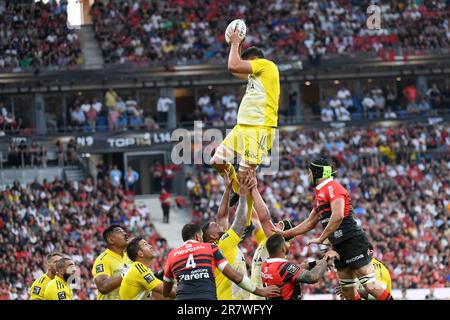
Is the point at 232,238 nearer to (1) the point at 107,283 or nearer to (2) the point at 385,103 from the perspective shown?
(1) the point at 107,283

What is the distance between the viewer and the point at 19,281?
27656 mm

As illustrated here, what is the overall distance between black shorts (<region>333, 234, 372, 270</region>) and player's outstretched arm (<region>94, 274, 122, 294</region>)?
2.58 metres

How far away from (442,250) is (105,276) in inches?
817

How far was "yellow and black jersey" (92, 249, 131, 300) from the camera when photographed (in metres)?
11.9

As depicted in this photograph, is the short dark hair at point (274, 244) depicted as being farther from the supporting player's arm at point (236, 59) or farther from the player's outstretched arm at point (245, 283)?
the supporting player's arm at point (236, 59)

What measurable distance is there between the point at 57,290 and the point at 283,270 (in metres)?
2.95

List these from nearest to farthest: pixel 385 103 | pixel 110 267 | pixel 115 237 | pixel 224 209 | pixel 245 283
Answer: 1. pixel 245 283
2. pixel 110 267
3. pixel 115 237
4. pixel 224 209
5. pixel 385 103

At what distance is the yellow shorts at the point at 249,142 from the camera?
11.6m

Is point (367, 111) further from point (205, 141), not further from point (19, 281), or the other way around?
point (19, 281)

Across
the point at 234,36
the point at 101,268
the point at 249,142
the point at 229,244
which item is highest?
the point at 234,36

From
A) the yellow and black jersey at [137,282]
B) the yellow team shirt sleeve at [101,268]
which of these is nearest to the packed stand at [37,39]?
the yellow team shirt sleeve at [101,268]

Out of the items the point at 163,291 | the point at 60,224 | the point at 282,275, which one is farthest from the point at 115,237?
the point at 60,224

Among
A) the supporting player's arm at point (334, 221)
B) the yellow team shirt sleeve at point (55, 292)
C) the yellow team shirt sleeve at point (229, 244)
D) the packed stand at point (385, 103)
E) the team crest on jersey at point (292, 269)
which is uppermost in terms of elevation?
the supporting player's arm at point (334, 221)

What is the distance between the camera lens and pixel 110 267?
1207 centimetres
